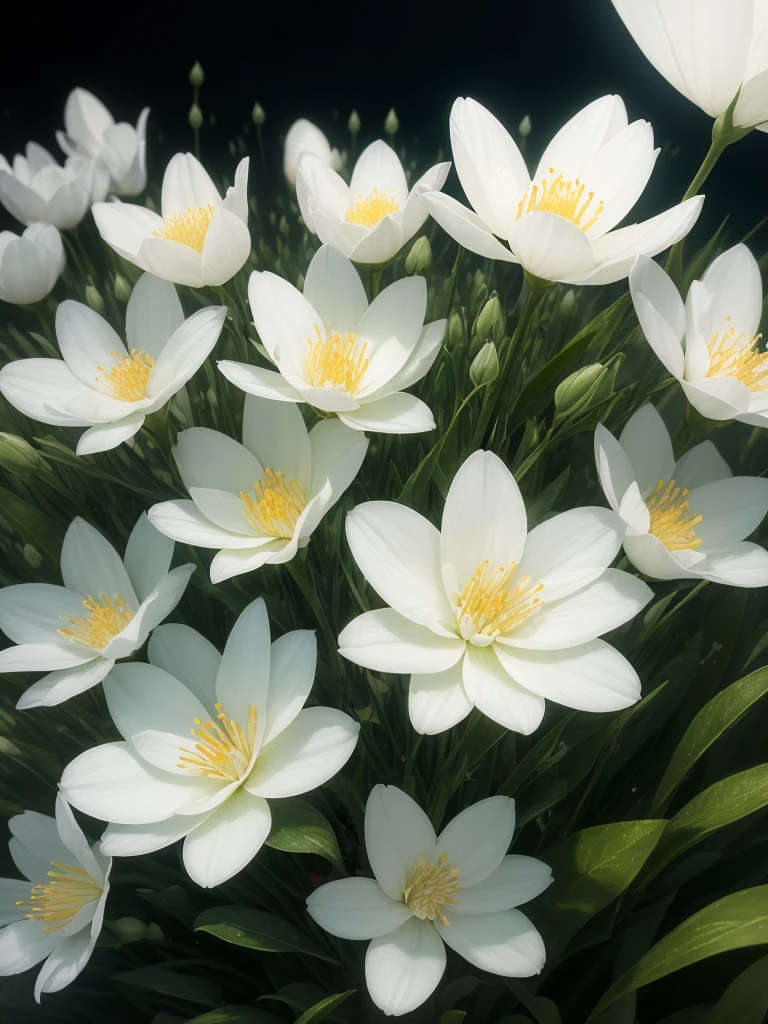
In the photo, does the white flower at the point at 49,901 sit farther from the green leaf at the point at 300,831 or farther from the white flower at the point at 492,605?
the white flower at the point at 492,605

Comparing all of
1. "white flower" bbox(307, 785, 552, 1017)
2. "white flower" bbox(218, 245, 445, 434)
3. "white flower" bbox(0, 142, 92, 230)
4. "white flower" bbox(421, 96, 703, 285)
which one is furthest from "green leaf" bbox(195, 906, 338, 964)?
"white flower" bbox(0, 142, 92, 230)

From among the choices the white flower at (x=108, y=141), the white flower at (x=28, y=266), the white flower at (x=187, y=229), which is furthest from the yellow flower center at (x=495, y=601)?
the white flower at (x=108, y=141)

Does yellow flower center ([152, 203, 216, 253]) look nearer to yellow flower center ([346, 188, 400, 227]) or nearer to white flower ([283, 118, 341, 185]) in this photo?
yellow flower center ([346, 188, 400, 227])

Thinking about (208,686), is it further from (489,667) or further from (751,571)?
(751,571)

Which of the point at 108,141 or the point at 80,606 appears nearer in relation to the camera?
Answer: the point at 80,606

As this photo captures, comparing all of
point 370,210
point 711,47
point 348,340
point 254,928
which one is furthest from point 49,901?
point 711,47

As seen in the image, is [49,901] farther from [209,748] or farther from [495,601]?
[495,601]

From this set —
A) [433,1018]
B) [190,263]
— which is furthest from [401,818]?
[190,263]
